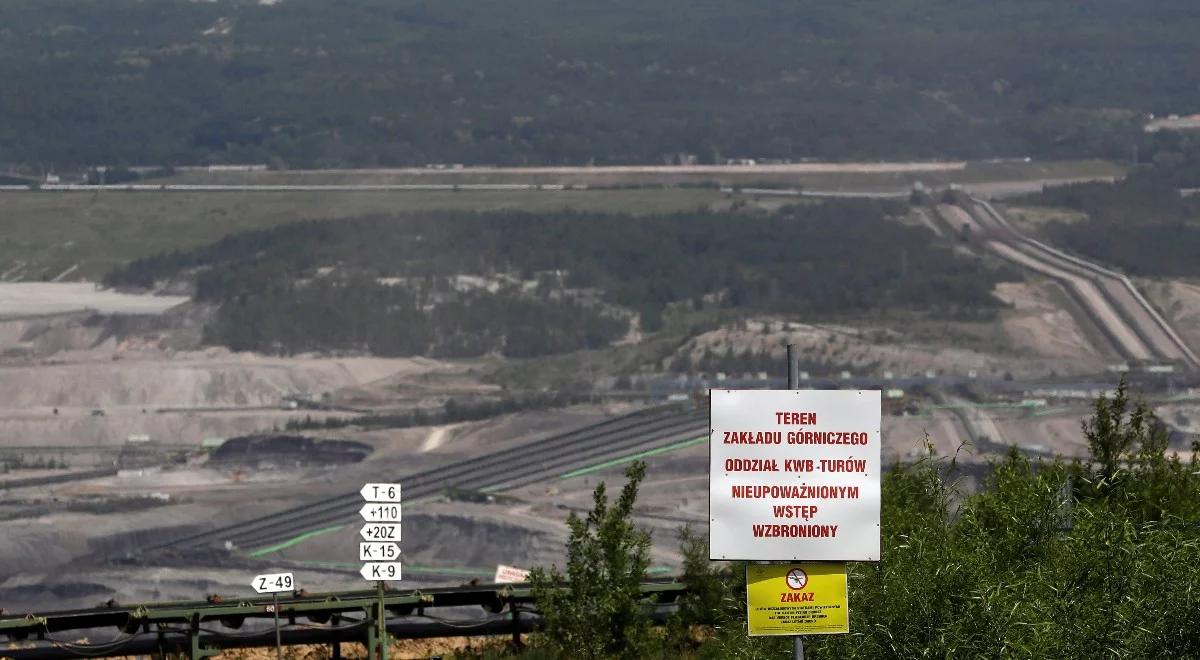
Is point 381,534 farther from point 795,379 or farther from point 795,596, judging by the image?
point 795,596

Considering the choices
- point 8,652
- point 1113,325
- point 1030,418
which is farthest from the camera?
point 1113,325

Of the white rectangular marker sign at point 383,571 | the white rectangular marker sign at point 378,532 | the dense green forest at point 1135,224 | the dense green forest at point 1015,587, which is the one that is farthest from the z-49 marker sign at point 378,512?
the dense green forest at point 1135,224

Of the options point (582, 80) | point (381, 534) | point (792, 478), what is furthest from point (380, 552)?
point (582, 80)

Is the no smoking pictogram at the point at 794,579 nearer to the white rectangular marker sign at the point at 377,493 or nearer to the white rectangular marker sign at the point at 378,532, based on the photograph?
the white rectangular marker sign at the point at 377,493

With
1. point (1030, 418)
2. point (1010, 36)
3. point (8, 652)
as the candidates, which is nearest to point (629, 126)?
point (1010, 36)

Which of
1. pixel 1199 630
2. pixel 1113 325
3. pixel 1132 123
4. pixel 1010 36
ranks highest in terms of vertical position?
pixel 1010 36

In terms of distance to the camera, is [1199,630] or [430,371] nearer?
[1199,630]

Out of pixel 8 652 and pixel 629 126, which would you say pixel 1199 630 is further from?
pixel 629 126
